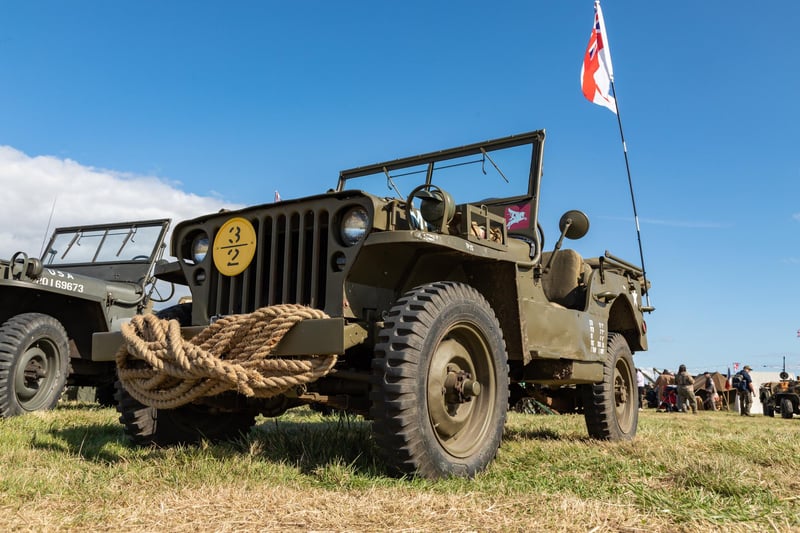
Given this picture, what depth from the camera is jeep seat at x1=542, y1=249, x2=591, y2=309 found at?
574 cm

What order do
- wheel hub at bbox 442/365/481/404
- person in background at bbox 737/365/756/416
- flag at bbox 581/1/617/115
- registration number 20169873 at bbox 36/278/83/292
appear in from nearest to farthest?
wheel hub at bbox 442/365/481/404 → registration number 20169873 at bbox 36/278/83/292 → flag at bbox 581/1/617/115 → person in background at bbox 737/365/756/416

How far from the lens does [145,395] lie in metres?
3.56

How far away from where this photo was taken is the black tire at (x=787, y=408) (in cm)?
1457

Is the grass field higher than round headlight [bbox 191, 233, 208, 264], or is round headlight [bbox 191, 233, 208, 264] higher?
round headlight [bbox 191, 233, 208, 264]

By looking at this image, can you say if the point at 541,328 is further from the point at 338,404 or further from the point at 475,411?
the point at 338,404

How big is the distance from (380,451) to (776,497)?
1.76 m

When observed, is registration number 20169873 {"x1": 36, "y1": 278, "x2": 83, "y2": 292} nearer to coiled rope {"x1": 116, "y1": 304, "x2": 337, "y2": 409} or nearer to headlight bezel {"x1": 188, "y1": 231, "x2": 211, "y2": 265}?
headlight bezel {"x1": 188, "y1": 231, "x2": 211, "y2": 265}

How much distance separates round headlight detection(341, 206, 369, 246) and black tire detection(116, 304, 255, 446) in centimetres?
135

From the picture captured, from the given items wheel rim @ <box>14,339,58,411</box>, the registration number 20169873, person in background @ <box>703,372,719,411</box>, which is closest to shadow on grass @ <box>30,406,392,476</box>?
wheel rim @ <box>14,339,58,411</box>

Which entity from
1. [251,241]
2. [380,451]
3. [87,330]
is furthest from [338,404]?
[87,330]

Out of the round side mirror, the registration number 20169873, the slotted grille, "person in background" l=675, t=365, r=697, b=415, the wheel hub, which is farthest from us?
"person in background" l=675, t=365, r=697, b=415

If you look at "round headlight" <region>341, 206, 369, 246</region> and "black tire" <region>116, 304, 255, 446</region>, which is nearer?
"round headlight" <region>341, 206, 369, 246</region>

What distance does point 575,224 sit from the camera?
222 inches

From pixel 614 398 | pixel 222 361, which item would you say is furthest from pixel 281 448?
pixel 614 398
